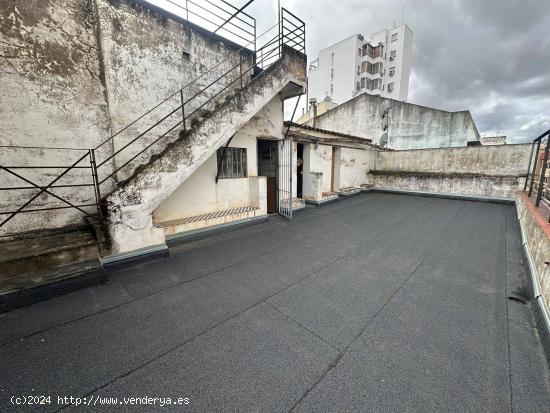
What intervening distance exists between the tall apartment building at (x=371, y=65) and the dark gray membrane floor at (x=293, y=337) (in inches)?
1388

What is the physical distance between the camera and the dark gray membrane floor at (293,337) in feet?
5.65

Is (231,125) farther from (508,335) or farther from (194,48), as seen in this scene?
(508,335)

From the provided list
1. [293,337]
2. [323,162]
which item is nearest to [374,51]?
[323,162]

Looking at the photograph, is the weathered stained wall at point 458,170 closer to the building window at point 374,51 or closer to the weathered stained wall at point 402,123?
the weathered stained wall at point 402,123

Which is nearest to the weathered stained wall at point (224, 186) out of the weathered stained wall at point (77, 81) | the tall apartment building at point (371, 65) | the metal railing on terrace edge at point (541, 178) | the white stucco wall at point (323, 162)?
the weathered stained wall at point (77, 81)

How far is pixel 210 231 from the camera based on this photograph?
214 inches

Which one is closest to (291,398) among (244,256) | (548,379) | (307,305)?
(307,305)

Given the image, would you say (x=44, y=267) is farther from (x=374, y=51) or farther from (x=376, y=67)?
(x=374, y=51)

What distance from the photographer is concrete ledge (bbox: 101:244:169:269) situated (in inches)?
142

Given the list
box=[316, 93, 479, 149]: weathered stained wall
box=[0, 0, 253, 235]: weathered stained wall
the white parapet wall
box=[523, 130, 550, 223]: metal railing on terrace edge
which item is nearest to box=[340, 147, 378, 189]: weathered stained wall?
box=[316, 93, 479, 149]: weathered stained wall

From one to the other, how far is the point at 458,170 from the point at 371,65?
30.9m

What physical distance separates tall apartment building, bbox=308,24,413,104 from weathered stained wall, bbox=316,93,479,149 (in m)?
18.7

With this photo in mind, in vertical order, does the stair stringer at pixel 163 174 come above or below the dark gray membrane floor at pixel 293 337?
above

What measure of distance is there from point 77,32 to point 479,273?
8.24 m
